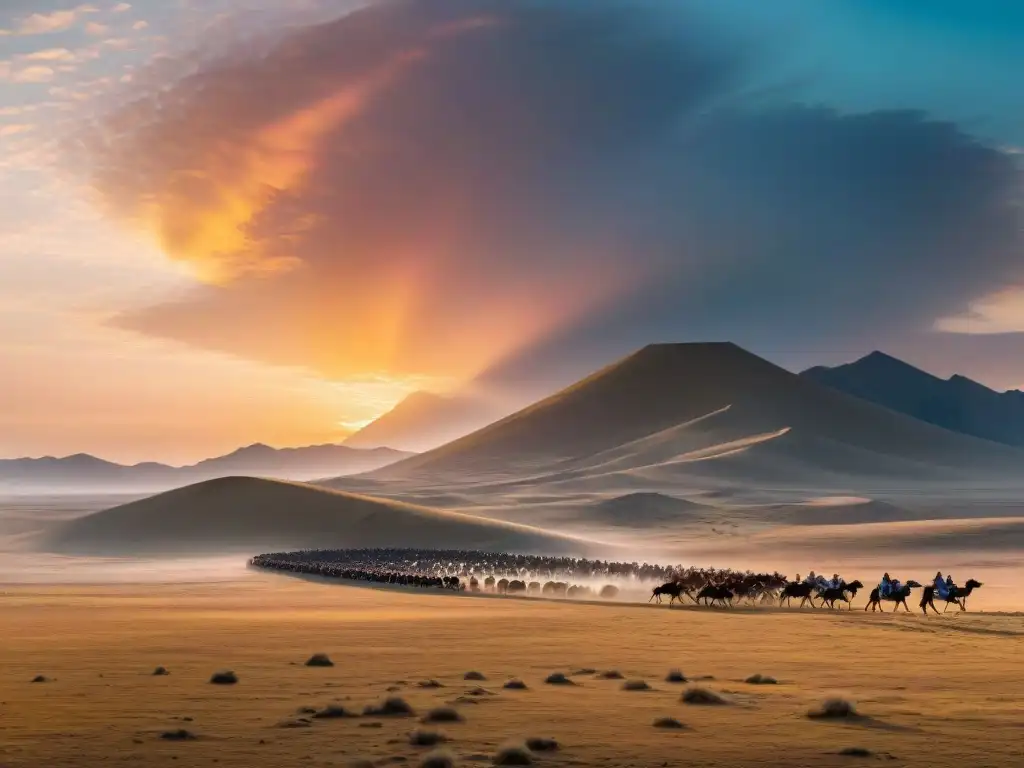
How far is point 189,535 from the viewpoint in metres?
94.2

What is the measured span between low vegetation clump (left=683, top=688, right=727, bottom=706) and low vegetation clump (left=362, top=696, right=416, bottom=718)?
447 cm

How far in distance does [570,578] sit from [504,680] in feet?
126

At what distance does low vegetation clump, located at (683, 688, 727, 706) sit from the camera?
72.6 feet

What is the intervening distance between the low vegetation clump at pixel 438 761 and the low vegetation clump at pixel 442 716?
3980mm

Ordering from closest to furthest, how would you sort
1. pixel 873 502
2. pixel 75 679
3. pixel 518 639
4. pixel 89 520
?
pixel 75 679 → pixel 518 639 → pixel 89 520 → pixel 873 502

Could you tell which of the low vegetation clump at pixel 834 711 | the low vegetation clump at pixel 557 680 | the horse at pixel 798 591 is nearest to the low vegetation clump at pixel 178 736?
the low vegetation clump at pixel 557 680

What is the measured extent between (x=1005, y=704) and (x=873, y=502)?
369 ft

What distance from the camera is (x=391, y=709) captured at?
20969mm

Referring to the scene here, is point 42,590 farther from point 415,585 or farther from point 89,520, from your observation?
point 89,520

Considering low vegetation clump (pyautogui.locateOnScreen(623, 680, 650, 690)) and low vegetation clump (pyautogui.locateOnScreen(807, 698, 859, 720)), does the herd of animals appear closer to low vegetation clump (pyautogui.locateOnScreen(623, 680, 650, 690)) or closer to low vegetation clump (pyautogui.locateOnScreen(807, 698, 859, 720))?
low vegetation clump (pyautogui.locateOnScreen(623, 680, 650, 690))

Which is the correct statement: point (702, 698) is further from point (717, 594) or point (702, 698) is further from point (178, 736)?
point (717, 594)

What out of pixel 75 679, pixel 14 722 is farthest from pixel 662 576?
pixel 14 722

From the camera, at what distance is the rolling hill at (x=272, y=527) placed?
90625 millimetres

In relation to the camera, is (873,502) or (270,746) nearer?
(270,746)
